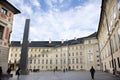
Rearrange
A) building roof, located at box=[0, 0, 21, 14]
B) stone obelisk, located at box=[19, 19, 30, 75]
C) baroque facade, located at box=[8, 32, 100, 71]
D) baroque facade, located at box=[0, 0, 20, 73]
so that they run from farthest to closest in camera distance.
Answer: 1. baroque facade, located at box=[8, 32, 100, 71]
2. stone obelisk, located at box=[19, 19, 30, 75]
3. building roof, located at box=[0, 0, 21, 14]
4. baroque facade, located at box=[0, 0, 20, 73]

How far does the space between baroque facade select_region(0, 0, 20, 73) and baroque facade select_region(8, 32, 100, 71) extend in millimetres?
47800

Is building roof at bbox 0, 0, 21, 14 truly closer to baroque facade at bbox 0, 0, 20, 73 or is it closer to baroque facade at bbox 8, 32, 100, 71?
baroque facade at bbox 0, 0, 20, 73

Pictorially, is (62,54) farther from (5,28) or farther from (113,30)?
(5,28)

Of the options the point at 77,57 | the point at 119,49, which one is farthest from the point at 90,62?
the point at 119,49

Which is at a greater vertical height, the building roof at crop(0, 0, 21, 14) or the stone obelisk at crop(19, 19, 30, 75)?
the building roof at crop(0, 0, 21, 14)

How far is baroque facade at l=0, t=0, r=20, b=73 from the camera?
19703mm

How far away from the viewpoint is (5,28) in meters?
20.8

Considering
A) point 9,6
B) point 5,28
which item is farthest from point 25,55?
point 9,6

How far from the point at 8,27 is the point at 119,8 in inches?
669

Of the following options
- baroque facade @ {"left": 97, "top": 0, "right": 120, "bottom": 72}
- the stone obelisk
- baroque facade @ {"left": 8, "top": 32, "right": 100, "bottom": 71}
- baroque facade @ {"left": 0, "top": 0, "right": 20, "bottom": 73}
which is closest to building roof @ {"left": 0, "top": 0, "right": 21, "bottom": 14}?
baroque facade @ {"left": 0, "top": 0, "right": 20, "bottom": 73}

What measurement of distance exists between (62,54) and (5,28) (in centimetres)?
6295

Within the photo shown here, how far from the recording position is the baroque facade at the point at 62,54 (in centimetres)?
6750

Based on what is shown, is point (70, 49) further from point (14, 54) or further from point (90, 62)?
point (14, 54)

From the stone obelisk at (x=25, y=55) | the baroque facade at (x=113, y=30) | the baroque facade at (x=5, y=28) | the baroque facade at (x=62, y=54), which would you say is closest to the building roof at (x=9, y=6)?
the baroque facade at (x=5, y=28)
